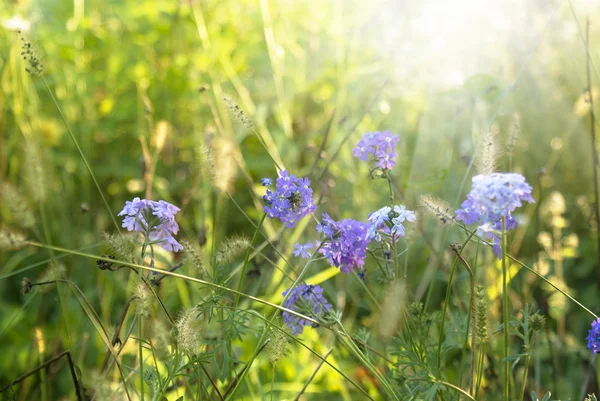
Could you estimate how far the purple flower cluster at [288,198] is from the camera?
1298 millimetres

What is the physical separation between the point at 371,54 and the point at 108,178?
4.89 ft

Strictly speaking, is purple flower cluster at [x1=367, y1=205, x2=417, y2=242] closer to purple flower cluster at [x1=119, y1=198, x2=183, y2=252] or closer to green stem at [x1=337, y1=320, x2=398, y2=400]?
green stem at [x1=337, y1=320, x2=398, y2=400]

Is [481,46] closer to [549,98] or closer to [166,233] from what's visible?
[549,98]

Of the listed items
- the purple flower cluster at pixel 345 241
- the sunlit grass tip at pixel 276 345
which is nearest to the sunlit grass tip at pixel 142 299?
the sunlit grass tip at pixel 276 345

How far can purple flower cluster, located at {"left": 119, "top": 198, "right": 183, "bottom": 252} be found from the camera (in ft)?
3.95

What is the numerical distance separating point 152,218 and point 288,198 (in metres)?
0.27

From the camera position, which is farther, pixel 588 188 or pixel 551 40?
pixel 551 40

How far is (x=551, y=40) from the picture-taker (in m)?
3.50

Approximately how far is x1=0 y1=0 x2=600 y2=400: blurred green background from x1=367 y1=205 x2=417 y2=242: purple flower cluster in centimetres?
112

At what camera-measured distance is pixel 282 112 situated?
2.75 meters

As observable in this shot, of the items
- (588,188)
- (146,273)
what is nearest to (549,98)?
(588,188)

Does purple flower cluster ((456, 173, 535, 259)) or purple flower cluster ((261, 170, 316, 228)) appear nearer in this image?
purple flower cluster ((456, 173, 535, 259))

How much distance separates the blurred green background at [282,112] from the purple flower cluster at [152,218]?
1079mm

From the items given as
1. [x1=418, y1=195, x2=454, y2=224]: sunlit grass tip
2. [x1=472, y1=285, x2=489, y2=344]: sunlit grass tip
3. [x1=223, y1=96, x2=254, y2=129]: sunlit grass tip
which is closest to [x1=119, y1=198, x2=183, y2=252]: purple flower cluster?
[x1=223, y1=96, x2=254, y2=129]: sunlit grass tip
